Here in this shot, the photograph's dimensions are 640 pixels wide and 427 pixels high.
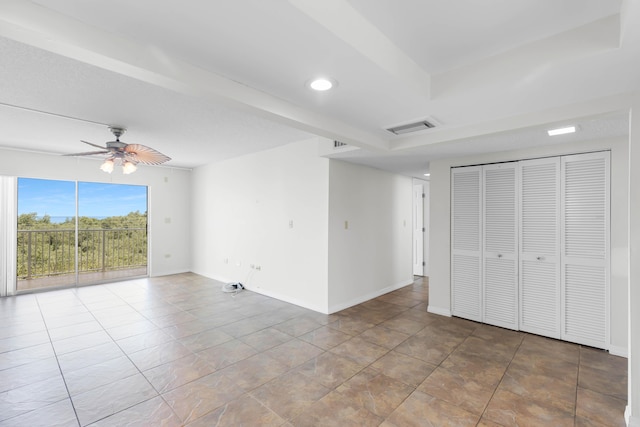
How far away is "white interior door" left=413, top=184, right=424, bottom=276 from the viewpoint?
7.19m

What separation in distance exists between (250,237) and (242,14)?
4501 mm

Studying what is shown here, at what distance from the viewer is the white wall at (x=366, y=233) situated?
4.43 meters

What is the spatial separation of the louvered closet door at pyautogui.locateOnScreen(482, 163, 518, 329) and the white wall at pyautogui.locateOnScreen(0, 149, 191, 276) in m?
6.49

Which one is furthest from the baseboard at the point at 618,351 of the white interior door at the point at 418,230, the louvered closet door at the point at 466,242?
the white interior door at the point at 418,230

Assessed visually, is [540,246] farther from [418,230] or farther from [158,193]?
[158,193]

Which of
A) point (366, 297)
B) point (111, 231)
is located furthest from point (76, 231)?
point (366, 297)

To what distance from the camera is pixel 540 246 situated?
142 inches

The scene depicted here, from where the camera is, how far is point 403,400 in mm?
2328

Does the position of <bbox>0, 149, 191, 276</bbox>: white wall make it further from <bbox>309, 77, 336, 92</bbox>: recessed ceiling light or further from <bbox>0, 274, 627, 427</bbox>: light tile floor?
<bbox>309, 77, 336, 92</bbox>: recessed ceiling light

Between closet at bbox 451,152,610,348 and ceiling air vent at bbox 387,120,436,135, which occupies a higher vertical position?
ceiling air vent at bbox 387,120,436,135

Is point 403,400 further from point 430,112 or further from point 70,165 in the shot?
point 70,165

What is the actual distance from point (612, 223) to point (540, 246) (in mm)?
692

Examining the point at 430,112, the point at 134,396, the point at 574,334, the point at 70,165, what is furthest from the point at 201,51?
the point at 70,165

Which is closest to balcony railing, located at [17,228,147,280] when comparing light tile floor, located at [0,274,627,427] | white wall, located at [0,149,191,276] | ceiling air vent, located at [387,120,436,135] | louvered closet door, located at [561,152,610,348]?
white wall, located at [0,149,191,276]
